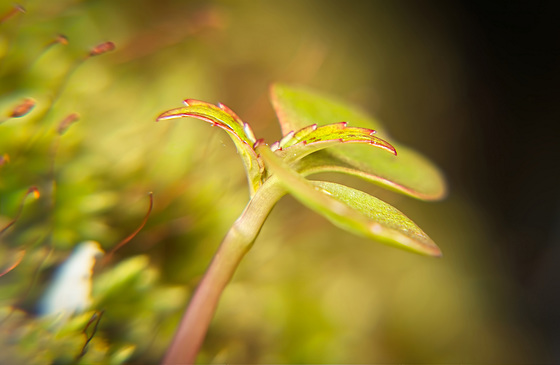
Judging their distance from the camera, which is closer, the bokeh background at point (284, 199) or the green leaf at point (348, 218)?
the green leaf at point (348, 218)

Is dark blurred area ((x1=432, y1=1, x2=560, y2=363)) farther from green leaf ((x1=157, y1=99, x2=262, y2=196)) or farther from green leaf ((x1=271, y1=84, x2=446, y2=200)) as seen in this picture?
green leaf ((x1=157, y1=99, x2=262, y2=196))

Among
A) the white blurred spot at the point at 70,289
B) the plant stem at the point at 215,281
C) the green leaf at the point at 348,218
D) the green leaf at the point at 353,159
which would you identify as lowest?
the white blurred spot at the point at 70,289

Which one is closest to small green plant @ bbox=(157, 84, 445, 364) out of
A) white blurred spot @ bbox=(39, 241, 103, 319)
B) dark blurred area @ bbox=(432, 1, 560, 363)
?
white blurred spot @ bbox=(39, 241, 103, 319)

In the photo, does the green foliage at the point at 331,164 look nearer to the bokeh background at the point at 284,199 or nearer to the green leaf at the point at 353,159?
the green leaf at the point at 353,159

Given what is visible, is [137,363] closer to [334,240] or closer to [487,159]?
[334,240]

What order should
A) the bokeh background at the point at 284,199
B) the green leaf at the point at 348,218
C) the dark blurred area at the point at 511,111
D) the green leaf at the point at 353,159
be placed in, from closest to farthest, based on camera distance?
1. the green leaf at the point at 348,218
2. the green leaf at the point at 353,159
3. the bokeh background at the point at 284,199
4. the dark blurred area at the point at 511,111

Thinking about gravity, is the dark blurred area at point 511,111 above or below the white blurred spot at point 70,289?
above

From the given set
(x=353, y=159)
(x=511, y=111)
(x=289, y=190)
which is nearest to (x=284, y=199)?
(x=353, y=159)

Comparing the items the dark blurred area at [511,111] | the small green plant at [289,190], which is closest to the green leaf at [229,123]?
the small green plant at [289,190]
